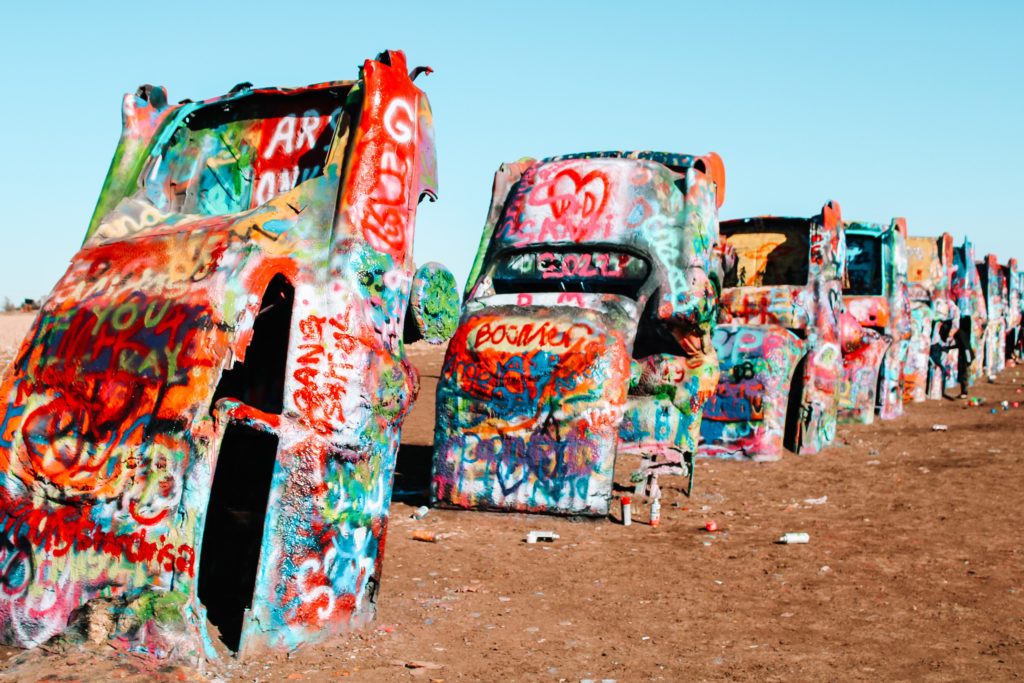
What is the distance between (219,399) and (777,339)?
695cm

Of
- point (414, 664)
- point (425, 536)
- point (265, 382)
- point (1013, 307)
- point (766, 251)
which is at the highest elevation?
point (1013, 307)

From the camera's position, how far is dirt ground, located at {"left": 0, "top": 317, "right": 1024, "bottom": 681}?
13.6ft

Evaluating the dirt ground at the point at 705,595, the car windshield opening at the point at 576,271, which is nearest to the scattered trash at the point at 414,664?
the dirt ground at the point at 705,595

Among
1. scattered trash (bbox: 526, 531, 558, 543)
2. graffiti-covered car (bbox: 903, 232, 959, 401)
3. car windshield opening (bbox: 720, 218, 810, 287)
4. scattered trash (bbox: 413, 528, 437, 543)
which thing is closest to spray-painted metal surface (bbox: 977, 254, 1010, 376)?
graffiti-covered car (bbox: 903, 232, 959, 401)

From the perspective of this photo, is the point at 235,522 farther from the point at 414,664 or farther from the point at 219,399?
the point at 414,664

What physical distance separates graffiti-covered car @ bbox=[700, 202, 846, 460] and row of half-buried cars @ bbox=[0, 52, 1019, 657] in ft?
8.70

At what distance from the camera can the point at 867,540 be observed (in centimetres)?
667

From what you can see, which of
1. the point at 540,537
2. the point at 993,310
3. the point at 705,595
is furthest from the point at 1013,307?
the point at 705,595

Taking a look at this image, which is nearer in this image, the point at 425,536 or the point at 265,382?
the point at 265,382

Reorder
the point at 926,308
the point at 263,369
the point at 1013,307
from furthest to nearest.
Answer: the point at 1013,307 → the point at 926,308 → the point at 263,369

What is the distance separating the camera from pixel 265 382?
5031 mm

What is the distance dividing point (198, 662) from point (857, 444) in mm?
9347

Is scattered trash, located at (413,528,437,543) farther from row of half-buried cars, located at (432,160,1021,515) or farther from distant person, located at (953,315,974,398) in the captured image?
distant person, located at (953,315,974,398)

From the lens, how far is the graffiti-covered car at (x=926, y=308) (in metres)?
15.6
